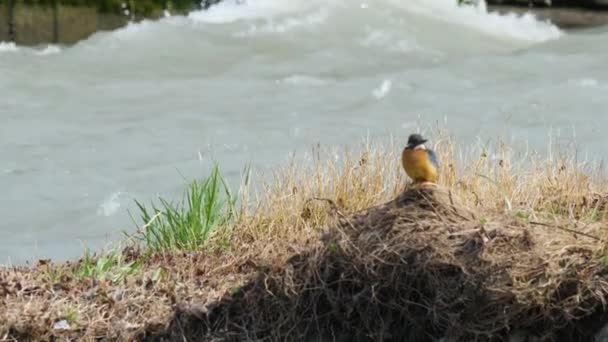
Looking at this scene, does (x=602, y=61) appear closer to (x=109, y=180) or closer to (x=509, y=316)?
(x=109, y=180)

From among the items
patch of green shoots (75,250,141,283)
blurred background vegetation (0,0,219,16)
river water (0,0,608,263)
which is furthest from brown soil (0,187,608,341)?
blurred background vegetation (0,0,219,16)

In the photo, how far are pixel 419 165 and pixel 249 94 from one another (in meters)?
7.38

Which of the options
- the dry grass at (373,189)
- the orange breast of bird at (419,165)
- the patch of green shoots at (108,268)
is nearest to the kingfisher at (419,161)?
the orange breast of bird at (419,165)

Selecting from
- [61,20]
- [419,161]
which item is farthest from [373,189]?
[61,20]

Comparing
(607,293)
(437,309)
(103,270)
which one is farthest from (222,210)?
(607,293)

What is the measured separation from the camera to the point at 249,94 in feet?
39.7

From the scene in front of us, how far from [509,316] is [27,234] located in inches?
208

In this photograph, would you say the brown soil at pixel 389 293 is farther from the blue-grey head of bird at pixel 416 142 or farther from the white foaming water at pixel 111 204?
the white foaming water at pixel 111 204

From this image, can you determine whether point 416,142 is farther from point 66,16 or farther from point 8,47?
point 66,16

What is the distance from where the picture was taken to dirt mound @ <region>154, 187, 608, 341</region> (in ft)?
14.7

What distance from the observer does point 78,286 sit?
17.7 ft

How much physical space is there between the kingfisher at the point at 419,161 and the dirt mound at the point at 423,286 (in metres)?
0.06

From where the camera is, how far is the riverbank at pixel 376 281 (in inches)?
177

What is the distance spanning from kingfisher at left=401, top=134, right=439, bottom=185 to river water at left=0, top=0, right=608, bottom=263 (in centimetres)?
385
